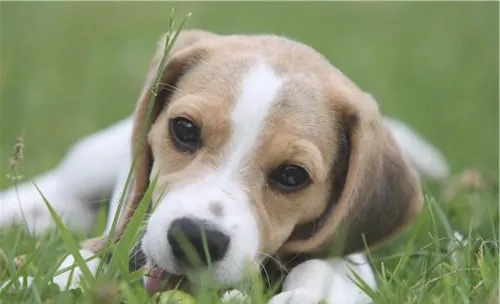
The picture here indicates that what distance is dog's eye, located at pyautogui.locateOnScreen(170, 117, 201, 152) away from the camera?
565 centimetres

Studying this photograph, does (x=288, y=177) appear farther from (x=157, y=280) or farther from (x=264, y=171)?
(x=157, y=280)

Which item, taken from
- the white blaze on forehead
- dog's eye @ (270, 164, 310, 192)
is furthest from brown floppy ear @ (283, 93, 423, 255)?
the white blaze on forehead

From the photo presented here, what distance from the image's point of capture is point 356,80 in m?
13.5

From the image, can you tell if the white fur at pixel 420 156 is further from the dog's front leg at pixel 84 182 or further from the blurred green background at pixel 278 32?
the dog's front leg at pixel 84 182

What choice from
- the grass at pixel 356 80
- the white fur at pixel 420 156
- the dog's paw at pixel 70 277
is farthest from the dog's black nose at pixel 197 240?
the white fur at pixel 420 156

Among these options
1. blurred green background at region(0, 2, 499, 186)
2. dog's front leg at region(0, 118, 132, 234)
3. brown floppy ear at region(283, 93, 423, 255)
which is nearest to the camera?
brown floppy ear at region(283, 93, 423, 255)

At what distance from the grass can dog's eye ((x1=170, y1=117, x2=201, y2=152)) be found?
2.81 ft

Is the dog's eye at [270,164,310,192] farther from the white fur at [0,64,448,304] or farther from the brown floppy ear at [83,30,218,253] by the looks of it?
the brown floppy ear at [83,30,218,253]

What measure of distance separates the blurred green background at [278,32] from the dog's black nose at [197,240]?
4.73 m

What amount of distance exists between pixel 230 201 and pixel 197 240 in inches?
14.1

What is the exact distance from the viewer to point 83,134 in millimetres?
11000

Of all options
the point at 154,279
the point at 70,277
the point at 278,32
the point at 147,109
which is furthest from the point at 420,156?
the point at 70,277

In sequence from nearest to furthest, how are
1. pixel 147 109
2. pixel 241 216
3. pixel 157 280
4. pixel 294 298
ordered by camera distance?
pixel 294 298, pixel 241 216, pixel 157 280, pixel 147 109

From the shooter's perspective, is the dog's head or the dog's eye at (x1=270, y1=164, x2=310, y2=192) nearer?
the dog's head
